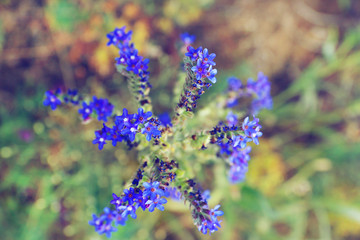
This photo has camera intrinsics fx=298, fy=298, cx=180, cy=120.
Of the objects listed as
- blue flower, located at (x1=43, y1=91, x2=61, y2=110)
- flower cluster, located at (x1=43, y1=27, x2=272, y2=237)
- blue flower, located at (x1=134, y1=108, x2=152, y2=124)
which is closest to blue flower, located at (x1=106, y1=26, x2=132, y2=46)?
flower cluster, located at (x1=43, y1=27, x2=272, y2=237)

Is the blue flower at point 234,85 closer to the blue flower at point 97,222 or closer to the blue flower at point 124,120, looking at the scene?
the blue flower at point 124,120

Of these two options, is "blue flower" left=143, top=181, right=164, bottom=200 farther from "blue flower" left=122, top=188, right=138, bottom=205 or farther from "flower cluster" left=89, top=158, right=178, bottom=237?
"blue flower" left=122, top=188, right=138, bottom=205

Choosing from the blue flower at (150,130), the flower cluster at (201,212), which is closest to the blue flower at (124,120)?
the blue flower at (150,130)

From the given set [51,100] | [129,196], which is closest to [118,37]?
[51,100]

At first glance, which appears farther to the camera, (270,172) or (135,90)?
(270,172)

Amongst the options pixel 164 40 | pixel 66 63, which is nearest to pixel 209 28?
pixel 164 40

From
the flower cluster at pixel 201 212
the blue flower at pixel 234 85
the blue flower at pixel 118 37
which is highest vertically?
the blue flower at pixel 118 37

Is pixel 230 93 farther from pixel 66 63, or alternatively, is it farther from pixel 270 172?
pixel 66 63

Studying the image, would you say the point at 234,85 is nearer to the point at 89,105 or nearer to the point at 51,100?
the point at 89,105
